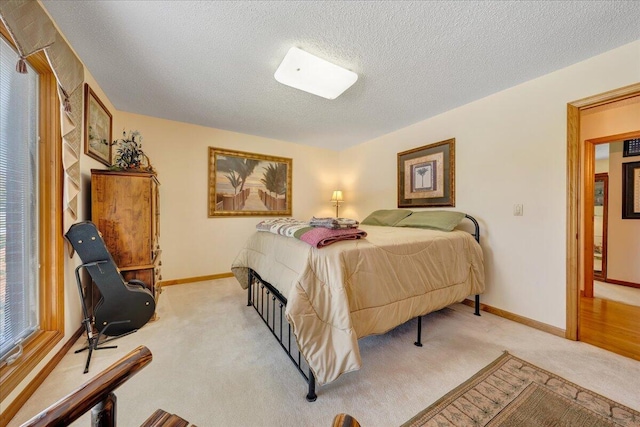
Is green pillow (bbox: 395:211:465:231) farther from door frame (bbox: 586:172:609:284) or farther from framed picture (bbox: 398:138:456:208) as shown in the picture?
door frame (bbox: 586:172:609:284)

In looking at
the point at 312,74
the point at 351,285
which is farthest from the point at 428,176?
the point at 351,285

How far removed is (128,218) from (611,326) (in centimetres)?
462

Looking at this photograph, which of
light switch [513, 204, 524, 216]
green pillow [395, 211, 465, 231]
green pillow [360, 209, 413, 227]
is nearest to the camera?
light switch [513, 204, 524, 216]

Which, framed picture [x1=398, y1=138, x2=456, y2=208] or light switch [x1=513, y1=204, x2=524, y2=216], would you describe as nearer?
light switch [x1=513, y1=204, x2=524, y2=216]

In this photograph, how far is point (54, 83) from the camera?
171cm

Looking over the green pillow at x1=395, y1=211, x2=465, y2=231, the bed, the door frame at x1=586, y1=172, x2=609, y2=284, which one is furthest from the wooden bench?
the door frame at x1=586, y1=172, x2=609, y2=284

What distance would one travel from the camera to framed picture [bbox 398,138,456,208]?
9.77 ft

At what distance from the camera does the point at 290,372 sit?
162cm

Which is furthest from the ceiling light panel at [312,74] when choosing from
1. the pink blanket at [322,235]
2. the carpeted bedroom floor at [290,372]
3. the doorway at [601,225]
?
the doorway at [601,225]

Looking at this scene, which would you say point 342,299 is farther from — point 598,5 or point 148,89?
point 148,89

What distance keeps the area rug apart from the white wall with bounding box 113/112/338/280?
331cm

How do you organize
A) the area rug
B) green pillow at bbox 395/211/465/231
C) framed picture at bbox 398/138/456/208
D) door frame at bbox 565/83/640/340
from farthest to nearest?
1. framed picture at bbox 398/138/456/208
2. green pillow at bbox 395/211/465/231
3. door frame at bbox 565/83/640/340
4. the area rug

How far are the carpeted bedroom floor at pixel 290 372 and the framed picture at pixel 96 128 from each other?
1742 millimetres

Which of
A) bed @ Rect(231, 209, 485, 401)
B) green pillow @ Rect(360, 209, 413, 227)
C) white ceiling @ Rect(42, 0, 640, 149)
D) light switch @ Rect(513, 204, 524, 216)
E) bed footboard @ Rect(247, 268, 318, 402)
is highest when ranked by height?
white ceiling @ Rect(42, 0, 640, 149)
